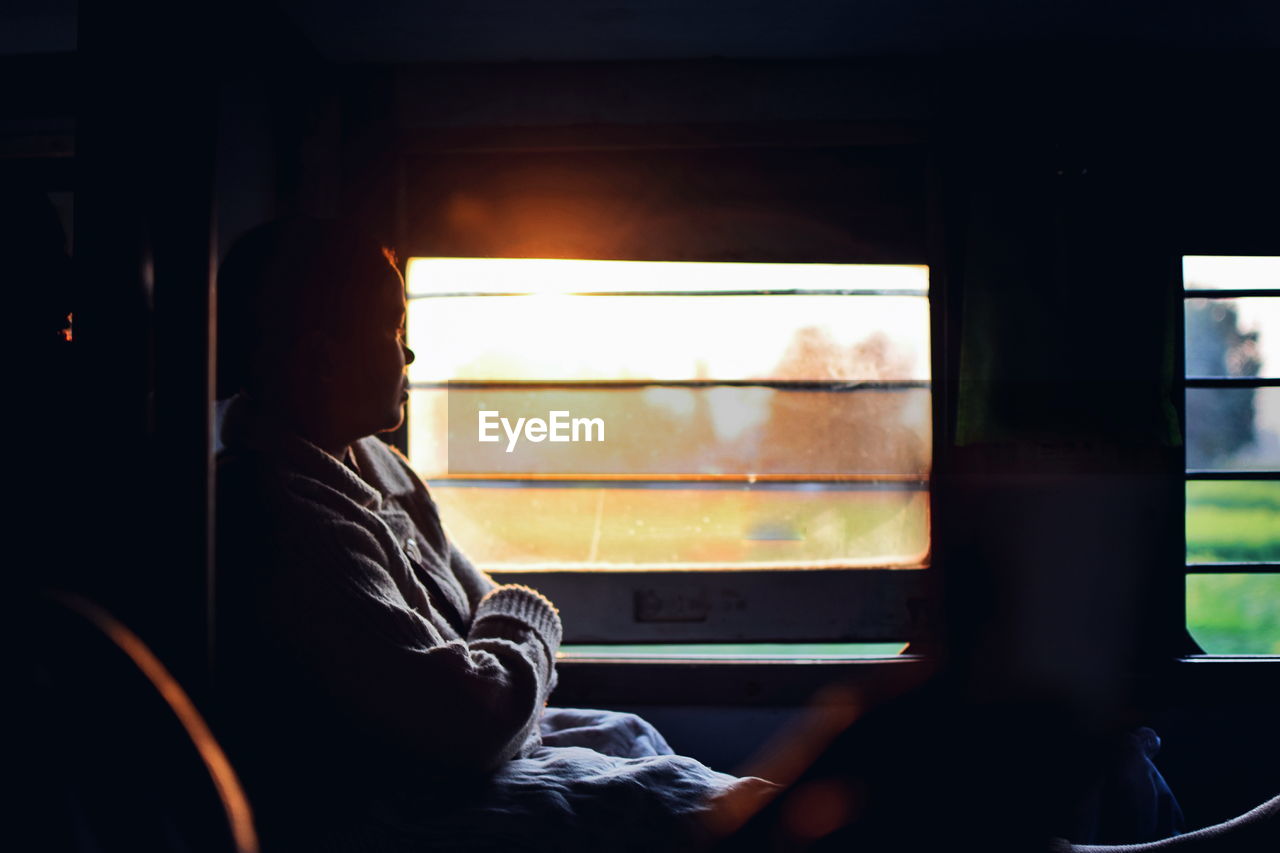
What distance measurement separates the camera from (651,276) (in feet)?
6.89

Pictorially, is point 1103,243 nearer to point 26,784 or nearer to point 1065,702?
point 1065,702

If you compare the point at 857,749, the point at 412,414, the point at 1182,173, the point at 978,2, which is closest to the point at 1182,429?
the point at 1182,173

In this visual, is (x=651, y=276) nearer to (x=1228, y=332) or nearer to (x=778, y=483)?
(x=778, y=483)

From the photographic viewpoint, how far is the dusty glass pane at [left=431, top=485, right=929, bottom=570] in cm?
211

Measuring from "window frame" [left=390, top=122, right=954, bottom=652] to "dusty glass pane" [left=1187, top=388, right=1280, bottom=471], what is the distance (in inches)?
30.6

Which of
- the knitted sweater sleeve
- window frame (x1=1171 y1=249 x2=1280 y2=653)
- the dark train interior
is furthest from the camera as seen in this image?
window frame (x1=1171 y1=249 x2=1280 y2=653)

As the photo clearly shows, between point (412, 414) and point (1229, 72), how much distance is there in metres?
2.54

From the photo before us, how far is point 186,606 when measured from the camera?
59 centimetres

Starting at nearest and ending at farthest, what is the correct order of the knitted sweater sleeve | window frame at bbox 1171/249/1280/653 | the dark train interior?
the knitted sweater sleeve, the dark train interior, window frame at bbox 1171/249/1280/653

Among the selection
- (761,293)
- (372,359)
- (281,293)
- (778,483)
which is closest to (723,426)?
(778,483)

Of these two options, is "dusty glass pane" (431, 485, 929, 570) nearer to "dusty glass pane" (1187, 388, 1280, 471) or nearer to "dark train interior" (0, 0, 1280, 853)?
"dark train interior" (0, 0, 1280, 853)

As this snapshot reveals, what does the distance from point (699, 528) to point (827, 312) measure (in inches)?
29.1

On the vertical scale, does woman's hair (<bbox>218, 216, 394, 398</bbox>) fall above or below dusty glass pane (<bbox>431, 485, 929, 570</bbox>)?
above

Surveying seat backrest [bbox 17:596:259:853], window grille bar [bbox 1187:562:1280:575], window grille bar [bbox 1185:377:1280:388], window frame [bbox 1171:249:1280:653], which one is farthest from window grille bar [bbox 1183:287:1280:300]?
seat backrest [bbox 17:596:259:853]
